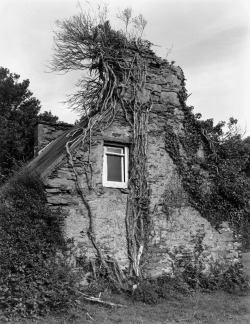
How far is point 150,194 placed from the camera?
11148mm

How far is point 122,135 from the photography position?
11.3m

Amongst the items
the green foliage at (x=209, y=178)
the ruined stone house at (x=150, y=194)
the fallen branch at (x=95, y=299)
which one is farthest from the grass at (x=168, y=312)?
the green foliage at (x=209, y=178)

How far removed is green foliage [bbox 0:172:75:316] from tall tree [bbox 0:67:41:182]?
12.0 m

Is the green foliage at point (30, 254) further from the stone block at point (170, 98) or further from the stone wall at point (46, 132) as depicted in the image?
the stone wall at point (46, 132)

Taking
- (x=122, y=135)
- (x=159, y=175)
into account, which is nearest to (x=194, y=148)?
(x=159, y=175)

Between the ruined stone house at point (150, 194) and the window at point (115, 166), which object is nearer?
the ruined stone house at point (150, 194)

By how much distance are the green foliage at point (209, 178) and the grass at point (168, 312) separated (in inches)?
99.9

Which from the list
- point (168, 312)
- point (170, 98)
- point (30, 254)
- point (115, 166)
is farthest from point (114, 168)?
point (168, 312)

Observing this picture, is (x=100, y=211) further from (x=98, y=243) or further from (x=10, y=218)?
(x=10, y=218)

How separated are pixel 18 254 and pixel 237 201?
6437 millimetres

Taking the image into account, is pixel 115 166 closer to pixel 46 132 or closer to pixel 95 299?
pixel 95 299

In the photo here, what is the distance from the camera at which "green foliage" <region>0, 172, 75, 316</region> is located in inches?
320

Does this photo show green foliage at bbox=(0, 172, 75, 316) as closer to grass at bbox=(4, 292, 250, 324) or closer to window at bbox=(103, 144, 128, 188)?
grass at bbox=(4, 292, 250, 324)

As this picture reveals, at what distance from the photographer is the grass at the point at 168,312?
8.15 metres
